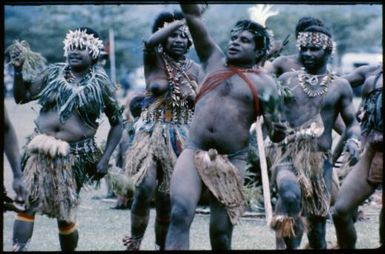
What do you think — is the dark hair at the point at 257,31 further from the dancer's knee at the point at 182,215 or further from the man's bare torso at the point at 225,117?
the dancer's knee at the point at 182,215

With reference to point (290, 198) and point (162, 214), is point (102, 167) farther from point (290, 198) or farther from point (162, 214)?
point (290, 198)

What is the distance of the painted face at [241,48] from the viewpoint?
6945mm

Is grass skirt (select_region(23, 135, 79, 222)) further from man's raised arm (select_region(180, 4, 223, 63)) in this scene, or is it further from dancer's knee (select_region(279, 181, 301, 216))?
dancer's knee (select_region(279, 181, 301, 216))

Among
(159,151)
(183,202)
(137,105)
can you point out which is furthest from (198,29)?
(137,105)

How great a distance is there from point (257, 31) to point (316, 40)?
1.00m

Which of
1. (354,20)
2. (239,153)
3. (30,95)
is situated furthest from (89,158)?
(354,20)

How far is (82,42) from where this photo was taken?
25.4 ft

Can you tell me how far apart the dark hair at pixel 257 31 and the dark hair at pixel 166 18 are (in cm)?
113

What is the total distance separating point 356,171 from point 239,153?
2.75 ft

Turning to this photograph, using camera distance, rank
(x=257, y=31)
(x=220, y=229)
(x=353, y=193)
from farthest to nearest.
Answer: (x=257, y=31) < (x=353, y=193) < (x=220, y=229)

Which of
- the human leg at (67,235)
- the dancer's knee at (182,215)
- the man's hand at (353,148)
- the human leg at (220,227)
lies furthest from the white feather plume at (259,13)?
the human leg at (67,235)

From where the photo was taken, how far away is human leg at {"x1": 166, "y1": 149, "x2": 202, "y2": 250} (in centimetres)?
648

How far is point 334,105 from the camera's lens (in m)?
7.89

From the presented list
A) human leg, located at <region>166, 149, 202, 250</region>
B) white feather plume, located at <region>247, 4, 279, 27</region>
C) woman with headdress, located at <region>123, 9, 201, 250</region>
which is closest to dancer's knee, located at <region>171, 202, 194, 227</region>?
human leg, located at <region>166, 149, 202, 250</region>
